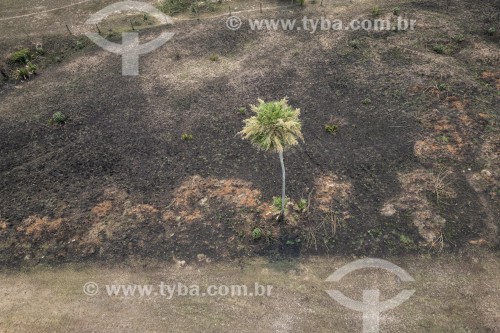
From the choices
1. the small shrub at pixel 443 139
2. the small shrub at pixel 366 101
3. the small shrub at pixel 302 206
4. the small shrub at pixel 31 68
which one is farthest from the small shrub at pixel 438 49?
the small shrub at pixel 31 68

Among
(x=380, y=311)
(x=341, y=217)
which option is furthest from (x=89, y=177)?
(x=380, y=311)

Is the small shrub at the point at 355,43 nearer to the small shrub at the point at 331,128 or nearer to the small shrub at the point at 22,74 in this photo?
the small shrub at the point at 331,128

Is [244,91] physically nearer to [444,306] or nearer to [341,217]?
[341,217]

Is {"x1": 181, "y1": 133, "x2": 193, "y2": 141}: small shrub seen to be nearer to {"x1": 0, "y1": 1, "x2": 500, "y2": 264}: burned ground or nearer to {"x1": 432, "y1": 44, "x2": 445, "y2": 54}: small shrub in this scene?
{"x1": 0, "y1": 1, "x2": 500, "y2": 264}: burned ground
